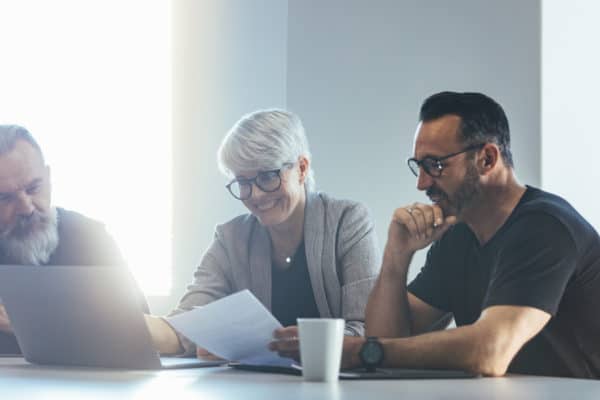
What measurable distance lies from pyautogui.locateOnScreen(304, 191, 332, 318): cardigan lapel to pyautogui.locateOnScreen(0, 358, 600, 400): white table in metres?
0.97

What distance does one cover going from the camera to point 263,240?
2811 millimetres

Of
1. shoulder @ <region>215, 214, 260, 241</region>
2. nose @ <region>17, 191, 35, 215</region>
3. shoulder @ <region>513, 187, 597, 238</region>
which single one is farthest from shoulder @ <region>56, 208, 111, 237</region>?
shoulder @ <region>513, 187, 597, 238</region>

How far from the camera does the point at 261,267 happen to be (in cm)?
277

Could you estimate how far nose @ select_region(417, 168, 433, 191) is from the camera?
7.43 feet

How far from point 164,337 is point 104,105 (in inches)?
68.6

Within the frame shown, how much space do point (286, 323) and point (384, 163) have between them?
1.25 meters

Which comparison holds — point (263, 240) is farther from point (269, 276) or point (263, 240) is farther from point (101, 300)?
point (101, 300)

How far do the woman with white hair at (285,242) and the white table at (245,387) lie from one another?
0.98 meters

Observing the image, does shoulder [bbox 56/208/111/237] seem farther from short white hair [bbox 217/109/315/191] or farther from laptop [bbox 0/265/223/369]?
laptop [bbox 0/265/223/369]

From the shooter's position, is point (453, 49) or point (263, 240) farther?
point (453, 49)

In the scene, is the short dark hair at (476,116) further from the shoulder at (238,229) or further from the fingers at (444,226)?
the shoulder at (238,229)

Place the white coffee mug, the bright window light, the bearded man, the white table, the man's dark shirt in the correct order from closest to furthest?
the white table
the white coffee mug
the bearded man
the man's dark shirt
the bright window light

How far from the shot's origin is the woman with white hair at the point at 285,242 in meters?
2.70

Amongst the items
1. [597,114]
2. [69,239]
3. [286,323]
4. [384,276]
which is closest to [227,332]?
[384,276]
